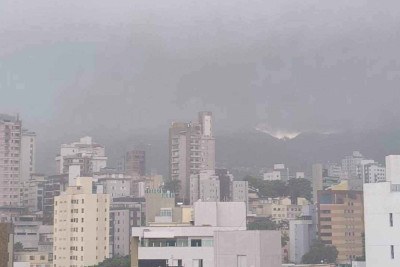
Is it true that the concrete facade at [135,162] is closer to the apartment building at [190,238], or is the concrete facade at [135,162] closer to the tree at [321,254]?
the tree at [321,254]

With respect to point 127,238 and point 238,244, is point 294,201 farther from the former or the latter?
point 238,244

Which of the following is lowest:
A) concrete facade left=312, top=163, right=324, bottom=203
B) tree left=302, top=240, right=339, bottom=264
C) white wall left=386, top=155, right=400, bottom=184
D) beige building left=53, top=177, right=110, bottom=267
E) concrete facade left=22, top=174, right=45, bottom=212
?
tree left=302, top=240, right=339, bottom=264

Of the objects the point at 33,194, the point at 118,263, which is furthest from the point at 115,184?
the point at 118,263

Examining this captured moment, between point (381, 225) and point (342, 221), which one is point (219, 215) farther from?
point (342, 221)

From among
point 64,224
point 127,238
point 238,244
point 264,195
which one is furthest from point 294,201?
point 238,244

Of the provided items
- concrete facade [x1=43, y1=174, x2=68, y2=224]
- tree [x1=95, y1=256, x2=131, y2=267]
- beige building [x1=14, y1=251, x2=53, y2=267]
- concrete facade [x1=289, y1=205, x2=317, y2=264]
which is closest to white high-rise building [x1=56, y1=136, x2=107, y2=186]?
concrete facade [x1=43, y1=174, x2=68, y2=224]

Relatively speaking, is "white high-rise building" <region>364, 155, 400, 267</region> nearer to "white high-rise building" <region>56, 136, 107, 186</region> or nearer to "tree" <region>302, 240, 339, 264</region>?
"tree" <region>302, 240, 339, 264</region>
